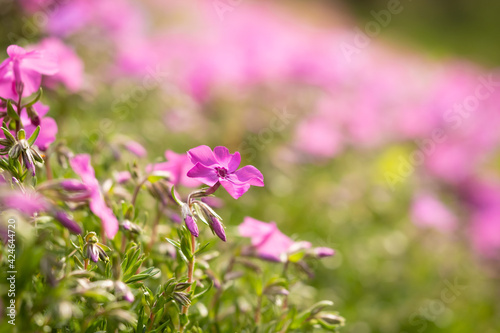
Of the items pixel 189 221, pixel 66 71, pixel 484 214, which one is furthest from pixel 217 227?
pixel 484 214

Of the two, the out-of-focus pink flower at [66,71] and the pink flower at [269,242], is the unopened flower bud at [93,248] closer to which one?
the pink flower at [269,242]

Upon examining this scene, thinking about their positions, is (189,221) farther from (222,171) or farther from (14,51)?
(14,51)

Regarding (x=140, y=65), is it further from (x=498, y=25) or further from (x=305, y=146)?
(x=498, y=25)

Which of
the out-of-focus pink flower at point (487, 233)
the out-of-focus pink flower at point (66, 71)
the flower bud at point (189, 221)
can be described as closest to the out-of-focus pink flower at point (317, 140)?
the out-of-focus pink flower at point (487, 233)

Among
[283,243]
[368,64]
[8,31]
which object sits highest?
[283,243]

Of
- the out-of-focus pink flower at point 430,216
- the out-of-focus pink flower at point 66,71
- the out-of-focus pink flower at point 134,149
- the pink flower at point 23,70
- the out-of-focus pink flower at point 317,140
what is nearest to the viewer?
the pink flower at point 23,70

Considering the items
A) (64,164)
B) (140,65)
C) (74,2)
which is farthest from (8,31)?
(64,164)

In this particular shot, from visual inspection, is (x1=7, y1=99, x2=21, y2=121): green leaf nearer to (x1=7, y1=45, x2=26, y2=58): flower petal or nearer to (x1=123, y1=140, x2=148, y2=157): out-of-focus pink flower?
(x1=7, y1=45, x2=26, y2=58): flower petal
